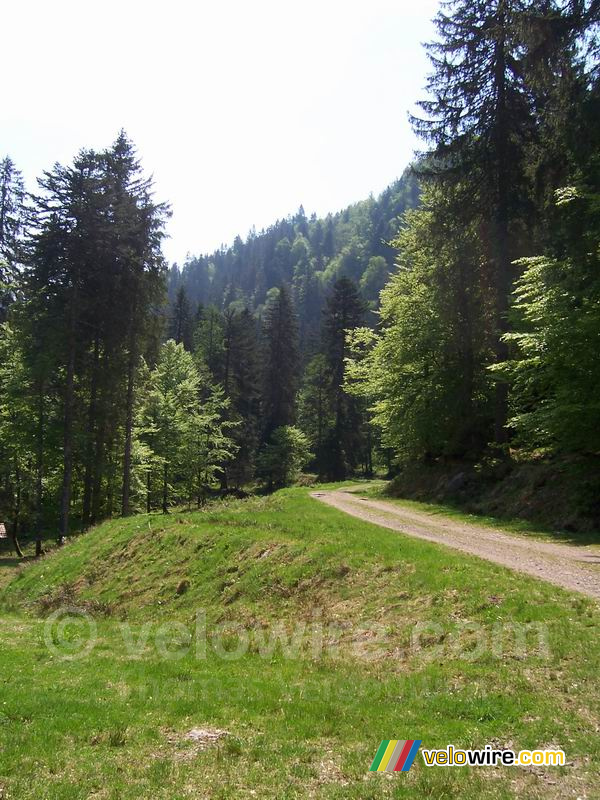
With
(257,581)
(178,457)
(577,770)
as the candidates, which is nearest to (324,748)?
(577,770)

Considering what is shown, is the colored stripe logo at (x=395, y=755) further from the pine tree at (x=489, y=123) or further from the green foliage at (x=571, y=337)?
the pine tree at (x=489, y=123)

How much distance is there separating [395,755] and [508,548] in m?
8.52

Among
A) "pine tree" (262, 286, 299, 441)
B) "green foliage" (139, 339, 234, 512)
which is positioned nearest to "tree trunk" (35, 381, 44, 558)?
"green foliage" (139, 339, 234, 512)

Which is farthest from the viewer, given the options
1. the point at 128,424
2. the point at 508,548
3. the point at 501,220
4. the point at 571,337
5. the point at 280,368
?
the point at 280,368

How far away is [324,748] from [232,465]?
4812cm

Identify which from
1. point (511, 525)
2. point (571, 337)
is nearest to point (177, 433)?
point (511, 525)

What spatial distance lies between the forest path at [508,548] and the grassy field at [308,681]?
0.77m

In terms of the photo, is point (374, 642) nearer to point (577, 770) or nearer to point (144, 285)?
point (577, 770)

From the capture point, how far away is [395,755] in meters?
5.62

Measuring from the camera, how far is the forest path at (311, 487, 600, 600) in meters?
10.2

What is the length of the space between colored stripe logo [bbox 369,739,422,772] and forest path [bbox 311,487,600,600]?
15.4 ft

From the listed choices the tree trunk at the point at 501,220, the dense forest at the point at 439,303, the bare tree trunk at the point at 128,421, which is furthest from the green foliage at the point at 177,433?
the tree trunk at the point at 501,220

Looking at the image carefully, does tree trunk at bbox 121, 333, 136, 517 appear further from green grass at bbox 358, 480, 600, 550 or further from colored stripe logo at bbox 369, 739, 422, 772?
colored stripe logo at bbox 369, 739, 422, 772

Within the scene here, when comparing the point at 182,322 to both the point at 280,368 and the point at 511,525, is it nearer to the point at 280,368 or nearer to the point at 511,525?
the point at 280,368
